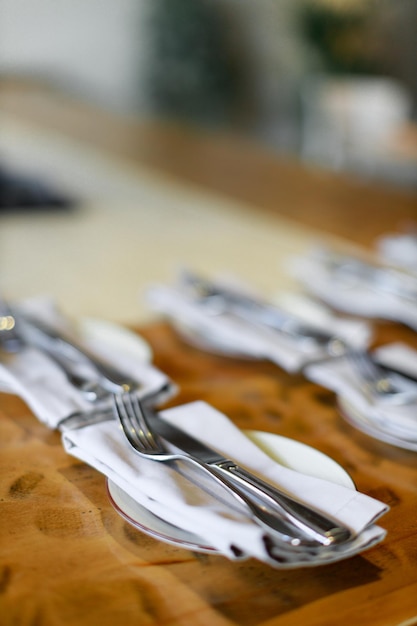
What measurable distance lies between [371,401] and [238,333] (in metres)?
0.22

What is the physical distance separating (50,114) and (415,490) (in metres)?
2.34

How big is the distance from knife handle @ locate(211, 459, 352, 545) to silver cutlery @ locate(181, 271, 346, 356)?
0.34m

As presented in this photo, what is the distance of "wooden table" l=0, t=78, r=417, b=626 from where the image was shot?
1.58ft

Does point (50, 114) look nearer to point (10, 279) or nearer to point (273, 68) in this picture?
point (10, 279)

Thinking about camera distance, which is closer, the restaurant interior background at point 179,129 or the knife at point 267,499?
the knife at point 267,499

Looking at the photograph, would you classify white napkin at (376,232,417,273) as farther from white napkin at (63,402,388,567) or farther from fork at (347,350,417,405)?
white napkin at (63,402,388,567)

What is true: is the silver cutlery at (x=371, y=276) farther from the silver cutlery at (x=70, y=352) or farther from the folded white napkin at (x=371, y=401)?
the silver cutlery at (x=70, y=352)

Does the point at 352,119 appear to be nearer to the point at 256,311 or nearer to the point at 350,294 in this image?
the point at 350,294

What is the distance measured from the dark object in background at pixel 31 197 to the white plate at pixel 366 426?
1.03 metres


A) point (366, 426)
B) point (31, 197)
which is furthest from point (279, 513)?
point (31, 197)

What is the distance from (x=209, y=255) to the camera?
55.7 inches

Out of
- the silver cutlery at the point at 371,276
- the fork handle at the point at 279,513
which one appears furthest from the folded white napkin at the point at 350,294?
the fork handle at the point at 279,513

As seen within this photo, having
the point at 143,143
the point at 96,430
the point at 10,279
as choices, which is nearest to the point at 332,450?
the point at 96,430

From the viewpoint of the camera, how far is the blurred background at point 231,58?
658 cm
